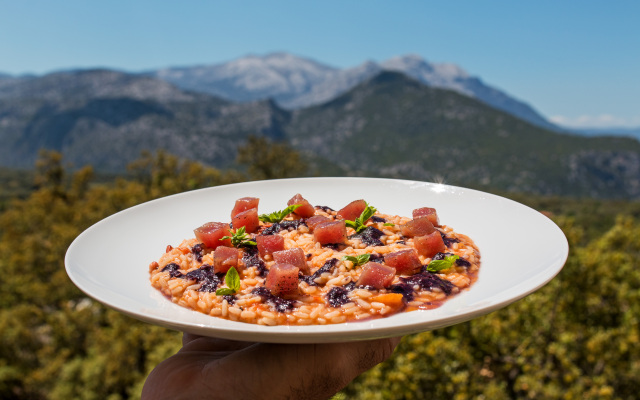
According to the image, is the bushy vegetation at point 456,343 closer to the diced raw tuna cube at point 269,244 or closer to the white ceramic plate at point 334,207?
the white ceramic plate at point 334,207

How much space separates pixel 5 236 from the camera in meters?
30.5

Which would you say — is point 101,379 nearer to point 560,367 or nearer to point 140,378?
point 140,378

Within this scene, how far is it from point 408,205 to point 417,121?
16166 centimetres

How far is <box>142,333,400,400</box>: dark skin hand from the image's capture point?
187cm

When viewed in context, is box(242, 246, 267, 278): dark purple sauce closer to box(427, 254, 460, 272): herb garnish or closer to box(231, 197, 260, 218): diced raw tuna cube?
box(231, 197, 260, 218): diced raw tuna cube

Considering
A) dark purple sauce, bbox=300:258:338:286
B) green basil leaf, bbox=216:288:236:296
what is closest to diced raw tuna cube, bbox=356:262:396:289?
dark purple sauce, bbox=300:258:338:286

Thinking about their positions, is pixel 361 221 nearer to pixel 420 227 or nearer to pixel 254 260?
pixel 420 227

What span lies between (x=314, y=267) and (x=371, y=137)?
15979 centimetres

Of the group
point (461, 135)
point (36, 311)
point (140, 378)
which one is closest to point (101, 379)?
point (140, 378)

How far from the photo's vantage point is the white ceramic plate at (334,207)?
1.57m

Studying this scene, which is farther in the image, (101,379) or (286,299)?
(101,379)

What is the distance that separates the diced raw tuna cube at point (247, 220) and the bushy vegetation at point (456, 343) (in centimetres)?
361

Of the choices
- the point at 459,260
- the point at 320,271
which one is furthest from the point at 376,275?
the point at 459,260

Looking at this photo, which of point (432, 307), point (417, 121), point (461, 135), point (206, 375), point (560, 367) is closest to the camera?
point (206, 375)
